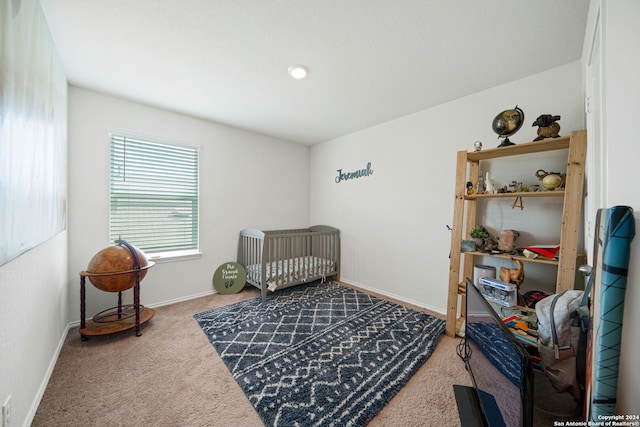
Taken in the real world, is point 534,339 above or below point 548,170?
below

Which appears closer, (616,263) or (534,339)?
(616,263)

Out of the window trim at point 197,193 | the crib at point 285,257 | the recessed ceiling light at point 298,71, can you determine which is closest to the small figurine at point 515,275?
the crib at point 285,257

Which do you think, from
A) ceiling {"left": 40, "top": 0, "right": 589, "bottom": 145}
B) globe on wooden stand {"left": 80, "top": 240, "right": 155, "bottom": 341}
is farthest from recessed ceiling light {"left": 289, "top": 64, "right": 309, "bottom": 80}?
globe on wooden stand {"left": 80, "top": 240, "right": 155, "bottom": 341}

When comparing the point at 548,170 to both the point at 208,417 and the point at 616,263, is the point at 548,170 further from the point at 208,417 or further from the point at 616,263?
the point at 208,417

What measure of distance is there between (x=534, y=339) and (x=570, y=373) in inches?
8.1

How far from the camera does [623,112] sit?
2.55 ft

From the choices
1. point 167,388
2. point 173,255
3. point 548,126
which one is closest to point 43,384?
point 167,388

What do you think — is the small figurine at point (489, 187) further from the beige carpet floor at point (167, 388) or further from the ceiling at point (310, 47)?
the beige carpet floor at point (167, 388)

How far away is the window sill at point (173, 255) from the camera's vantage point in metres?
2.68

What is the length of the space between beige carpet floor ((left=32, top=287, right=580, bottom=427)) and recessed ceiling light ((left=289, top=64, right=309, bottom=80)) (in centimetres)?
236

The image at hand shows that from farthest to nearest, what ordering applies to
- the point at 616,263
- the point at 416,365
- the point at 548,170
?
the point at 548,170, the point at 416,365, the point at 616,263

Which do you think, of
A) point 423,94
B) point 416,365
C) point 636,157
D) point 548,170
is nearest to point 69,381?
point 416,365

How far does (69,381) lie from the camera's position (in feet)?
4.96

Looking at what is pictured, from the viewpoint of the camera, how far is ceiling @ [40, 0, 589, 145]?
4.52ft
